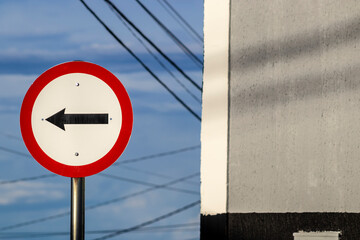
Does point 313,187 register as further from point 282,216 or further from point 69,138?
point 69,138

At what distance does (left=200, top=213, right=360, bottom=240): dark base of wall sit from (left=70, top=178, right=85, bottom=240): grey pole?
0.97m

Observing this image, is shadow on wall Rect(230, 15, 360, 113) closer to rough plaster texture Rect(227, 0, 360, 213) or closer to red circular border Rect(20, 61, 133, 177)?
rough plaster texture Rect(227, 0, 360, 213)

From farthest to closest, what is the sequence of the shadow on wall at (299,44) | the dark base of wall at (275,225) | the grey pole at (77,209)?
the shadow on wall at (299,44)
the dark base of wall at (275,225)
the grey pole at (77,209)

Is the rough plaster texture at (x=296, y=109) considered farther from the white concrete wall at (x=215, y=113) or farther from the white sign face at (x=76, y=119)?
the white sign face at (x=76, y=119)

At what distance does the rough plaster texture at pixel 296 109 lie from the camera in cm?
396

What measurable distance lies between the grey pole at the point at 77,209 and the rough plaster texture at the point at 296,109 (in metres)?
1.05

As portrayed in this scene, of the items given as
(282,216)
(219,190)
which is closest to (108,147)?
(219,190)

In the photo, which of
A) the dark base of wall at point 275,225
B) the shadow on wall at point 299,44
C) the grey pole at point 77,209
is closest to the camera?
the grey pole at point 77,209

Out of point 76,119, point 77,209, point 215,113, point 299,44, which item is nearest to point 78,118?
point 76,119

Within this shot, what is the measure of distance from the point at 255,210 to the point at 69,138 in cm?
130

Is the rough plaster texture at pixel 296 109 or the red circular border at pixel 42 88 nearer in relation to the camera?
the red circular border at pixel 42 88

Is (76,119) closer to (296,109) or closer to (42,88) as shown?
(42,88)

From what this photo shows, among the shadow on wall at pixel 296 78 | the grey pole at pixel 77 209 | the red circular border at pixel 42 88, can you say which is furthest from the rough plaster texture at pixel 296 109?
the grey pole at pixel 77 209

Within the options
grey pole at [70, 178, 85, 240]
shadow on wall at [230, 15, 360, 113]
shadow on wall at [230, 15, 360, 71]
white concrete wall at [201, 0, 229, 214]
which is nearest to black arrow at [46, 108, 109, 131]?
grey pole at [70, 178, 85, 240]
